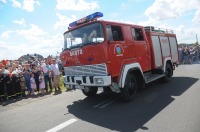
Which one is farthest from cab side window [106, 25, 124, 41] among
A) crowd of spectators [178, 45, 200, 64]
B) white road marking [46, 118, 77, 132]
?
crowd of spectators [178, 45, 200, 64]

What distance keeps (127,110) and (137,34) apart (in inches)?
129

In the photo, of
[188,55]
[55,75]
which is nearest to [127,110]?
[55,75]

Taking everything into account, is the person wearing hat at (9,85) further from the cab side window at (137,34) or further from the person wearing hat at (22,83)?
the cab side window at (137,34)

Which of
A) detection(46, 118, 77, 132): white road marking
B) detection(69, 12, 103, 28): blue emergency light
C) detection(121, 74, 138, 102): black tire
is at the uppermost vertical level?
detection(69, 12, 103, 28): blue emergency light

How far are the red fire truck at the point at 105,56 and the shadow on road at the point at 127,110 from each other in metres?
0.48

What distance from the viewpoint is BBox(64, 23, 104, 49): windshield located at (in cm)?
669

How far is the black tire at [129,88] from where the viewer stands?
7.15 metres

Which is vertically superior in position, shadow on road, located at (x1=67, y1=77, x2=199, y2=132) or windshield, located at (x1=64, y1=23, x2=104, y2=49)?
windshield, located at (x1=64, y1=23, x2=104, y2=49)

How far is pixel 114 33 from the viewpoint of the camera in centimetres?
699

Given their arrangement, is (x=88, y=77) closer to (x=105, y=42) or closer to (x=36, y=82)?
(x=105, y=42)

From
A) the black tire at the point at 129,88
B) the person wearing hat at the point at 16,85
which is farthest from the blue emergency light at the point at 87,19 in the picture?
the person wearing hat at the point at 16,85

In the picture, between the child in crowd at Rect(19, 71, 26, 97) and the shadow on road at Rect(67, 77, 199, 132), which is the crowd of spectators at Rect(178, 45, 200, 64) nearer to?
the shadow on road at Rect(67, 77, 199, 132)

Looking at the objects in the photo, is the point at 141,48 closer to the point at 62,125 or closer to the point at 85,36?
the point at 85,36

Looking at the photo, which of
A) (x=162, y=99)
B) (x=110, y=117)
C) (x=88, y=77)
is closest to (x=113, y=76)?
(x=88, y=77)
